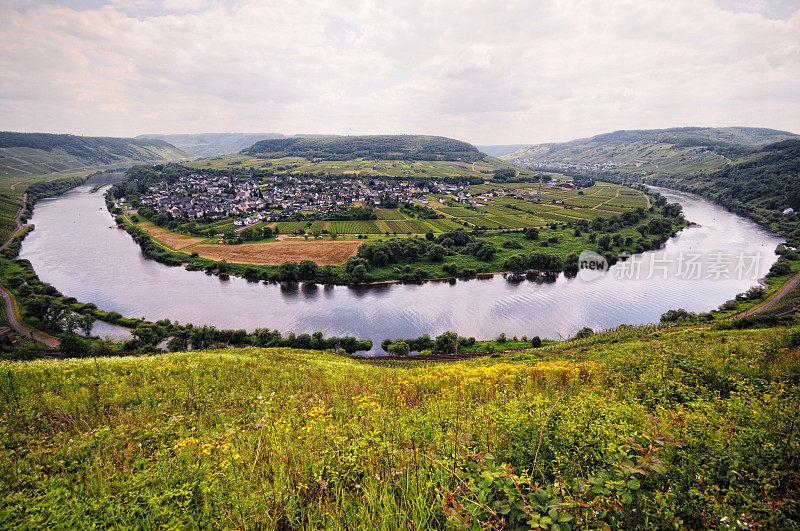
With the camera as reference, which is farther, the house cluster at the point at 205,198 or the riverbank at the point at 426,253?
the house cluster at the point at 205,198

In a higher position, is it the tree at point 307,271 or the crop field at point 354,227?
the crop field at point 354,227

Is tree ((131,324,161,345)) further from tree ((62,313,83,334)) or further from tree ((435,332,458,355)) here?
tree ((435,332,458,355))

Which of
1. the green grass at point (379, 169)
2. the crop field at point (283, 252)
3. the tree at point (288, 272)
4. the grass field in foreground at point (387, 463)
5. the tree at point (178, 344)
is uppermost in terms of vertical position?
the green grass at point (379, 169)

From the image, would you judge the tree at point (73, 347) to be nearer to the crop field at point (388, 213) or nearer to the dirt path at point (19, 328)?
the dirt path at point (19, 328)

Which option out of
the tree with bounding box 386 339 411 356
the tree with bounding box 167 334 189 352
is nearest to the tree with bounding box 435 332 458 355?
the tree with bounding box 386 339 411 356

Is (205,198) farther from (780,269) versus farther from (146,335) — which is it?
(780,269)

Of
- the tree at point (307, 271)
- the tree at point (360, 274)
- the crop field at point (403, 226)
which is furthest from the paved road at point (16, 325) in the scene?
the crop field at point (403, 226)
